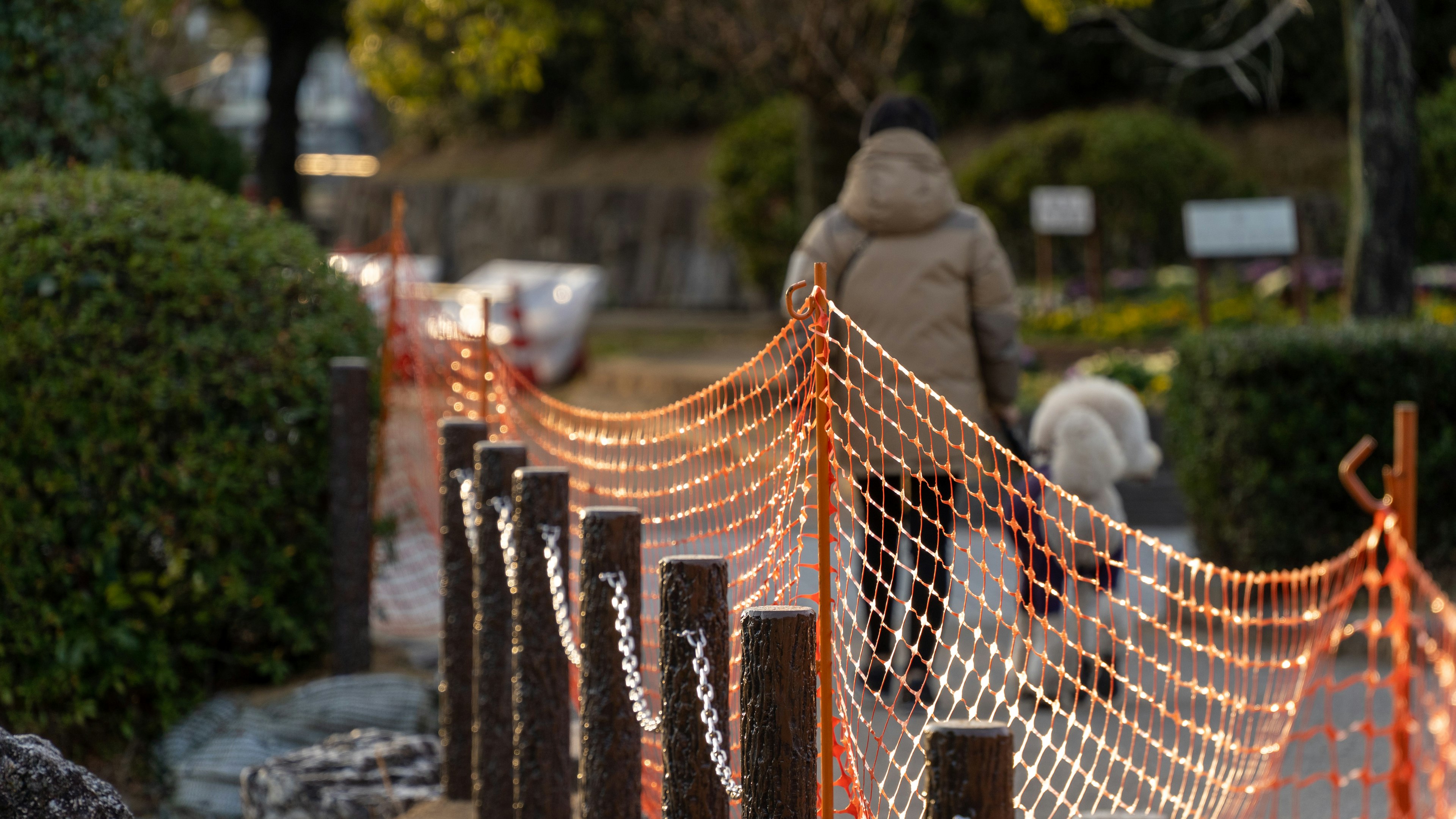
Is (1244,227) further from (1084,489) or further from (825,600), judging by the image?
(825,600)

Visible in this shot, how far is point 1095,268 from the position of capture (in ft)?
50.9

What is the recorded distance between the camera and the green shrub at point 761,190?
60.8ft

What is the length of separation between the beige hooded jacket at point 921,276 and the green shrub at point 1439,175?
9.75m

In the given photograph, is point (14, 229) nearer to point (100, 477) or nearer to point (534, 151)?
point (100, 477)

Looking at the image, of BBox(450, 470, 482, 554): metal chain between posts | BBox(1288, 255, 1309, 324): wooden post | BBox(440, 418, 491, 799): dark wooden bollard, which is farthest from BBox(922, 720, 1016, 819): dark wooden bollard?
BBox(1288, 255, 1309, 324): wooden post

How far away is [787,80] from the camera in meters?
12.4

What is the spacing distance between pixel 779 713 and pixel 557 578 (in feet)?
3.68

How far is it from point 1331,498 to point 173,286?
464 cm

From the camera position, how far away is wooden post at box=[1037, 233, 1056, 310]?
607 inches

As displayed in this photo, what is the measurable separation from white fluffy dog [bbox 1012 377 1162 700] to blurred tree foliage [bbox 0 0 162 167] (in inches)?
208

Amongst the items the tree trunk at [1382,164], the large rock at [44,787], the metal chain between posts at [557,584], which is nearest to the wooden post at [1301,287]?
the tree trunk at [1382,164]

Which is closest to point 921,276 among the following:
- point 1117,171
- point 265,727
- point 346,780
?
point 346,780

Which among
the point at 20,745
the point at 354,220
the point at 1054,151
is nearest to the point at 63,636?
the point at 20,745

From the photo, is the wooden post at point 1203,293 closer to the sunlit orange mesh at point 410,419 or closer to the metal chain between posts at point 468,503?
the sunlit orange mesh at point 410,419
